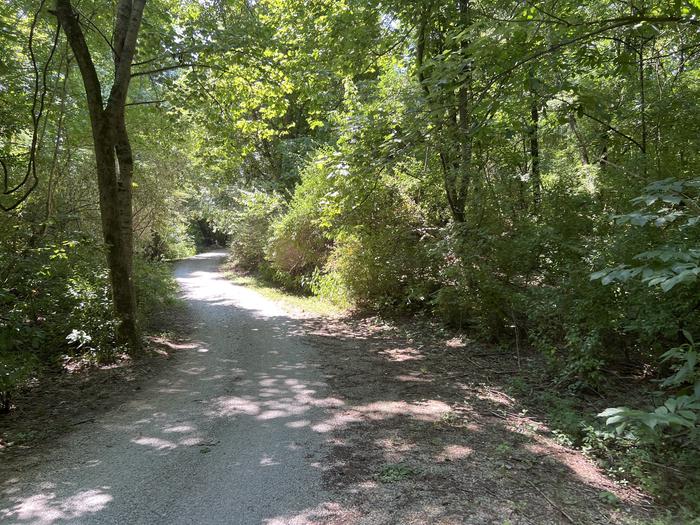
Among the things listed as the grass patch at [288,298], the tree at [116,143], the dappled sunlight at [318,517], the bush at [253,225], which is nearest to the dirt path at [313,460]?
the dappled sunlight at [318,517]

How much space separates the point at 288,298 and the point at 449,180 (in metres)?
9.05

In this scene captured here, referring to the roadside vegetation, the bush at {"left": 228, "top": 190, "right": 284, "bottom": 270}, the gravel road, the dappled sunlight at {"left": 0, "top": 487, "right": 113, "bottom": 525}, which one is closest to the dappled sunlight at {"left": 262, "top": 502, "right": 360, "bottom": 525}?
the gravel road

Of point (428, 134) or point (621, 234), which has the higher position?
point (428, 134)

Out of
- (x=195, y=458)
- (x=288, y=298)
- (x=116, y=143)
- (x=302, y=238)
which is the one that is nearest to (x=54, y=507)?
(x=195, y=458)

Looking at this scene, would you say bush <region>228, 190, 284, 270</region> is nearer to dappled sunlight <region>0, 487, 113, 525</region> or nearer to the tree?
the tree

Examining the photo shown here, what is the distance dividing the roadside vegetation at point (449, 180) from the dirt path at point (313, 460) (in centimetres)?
71

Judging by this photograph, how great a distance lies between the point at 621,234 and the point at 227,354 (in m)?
6.65

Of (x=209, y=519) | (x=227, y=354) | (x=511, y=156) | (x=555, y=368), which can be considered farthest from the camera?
(x=227, y=354)

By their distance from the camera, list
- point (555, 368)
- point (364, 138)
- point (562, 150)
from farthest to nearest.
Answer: point (562, 150), point (364, 138), point (555, 368)

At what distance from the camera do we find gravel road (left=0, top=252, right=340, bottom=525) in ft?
Result: 10.8

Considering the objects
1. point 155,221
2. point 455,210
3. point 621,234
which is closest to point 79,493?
point 621,234

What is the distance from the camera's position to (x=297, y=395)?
592cm

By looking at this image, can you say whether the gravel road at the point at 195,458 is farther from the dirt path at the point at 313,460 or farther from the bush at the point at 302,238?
the bush at the point at 302,238

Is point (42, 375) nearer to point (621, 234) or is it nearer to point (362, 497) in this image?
point (362, 497)
